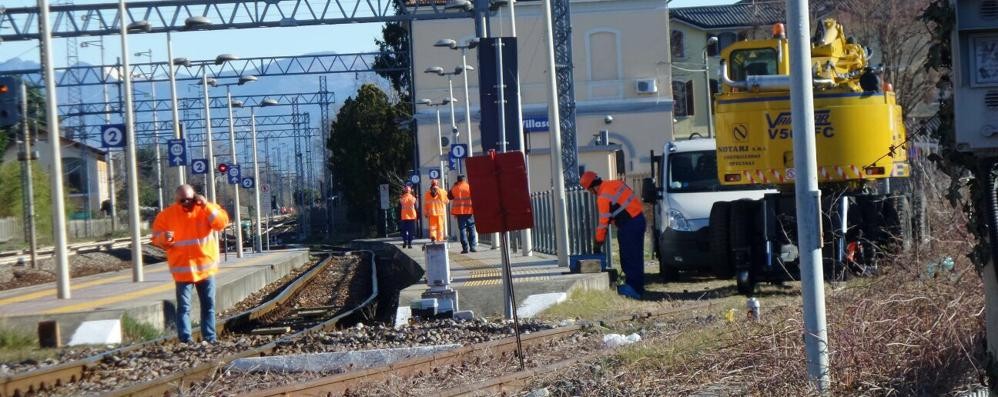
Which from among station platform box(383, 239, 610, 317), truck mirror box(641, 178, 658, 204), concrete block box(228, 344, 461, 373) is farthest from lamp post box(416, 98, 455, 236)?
concrete block box(228, 344, 461, 373)

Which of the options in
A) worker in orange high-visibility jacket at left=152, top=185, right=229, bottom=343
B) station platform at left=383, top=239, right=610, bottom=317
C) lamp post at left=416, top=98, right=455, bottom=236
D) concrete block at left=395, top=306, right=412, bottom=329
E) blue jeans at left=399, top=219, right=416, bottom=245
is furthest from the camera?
lamp post at left=416, top=98, right=455, bottom=236

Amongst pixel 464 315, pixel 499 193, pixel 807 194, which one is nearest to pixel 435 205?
pixel 464 315

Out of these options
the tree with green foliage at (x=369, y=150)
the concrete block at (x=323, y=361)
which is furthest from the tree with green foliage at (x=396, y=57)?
the concrete block at (x=323, y=361)

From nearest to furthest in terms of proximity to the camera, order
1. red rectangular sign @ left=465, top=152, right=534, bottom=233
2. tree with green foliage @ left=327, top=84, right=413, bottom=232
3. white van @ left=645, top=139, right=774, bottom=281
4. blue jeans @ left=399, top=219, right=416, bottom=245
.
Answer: red rectangular sign @ left=465, top=152, right=534, bottom=233
white van @ left=645, top=139, right=774, bottom=281
blue jeans @ left=399, top=219, right=416, bottom=245
tree with green foliage @ left=327, top=84, right=413, bottom=232

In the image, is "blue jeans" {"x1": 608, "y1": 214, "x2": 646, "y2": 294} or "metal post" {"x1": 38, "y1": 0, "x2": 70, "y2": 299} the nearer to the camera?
"blue jeans" {"x1": 608, "y1": 214, "x2": 646, "y2": 294}

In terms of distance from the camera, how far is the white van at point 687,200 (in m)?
18.9

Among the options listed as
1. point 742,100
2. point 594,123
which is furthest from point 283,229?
point 742,100

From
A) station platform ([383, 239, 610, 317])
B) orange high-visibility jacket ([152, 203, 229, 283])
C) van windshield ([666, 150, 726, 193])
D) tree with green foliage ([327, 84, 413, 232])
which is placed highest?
tree with green foliage ([327, 84, 413, 232])

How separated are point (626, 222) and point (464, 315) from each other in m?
3.25

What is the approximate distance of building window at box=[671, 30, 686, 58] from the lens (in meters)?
61.7

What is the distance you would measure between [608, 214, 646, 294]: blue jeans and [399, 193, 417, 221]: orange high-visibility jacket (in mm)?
A: 16528

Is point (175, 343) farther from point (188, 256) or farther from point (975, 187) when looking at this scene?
point (975, 187)

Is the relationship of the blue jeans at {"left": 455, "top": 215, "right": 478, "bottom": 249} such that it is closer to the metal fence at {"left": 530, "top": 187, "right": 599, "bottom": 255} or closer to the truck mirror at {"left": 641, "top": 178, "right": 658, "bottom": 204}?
the metal fence at {"left": 530, "top": 187, "right": 599, "bottom": 255}

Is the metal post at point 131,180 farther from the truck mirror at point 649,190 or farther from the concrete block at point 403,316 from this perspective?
the truck mirror at point 649,190
